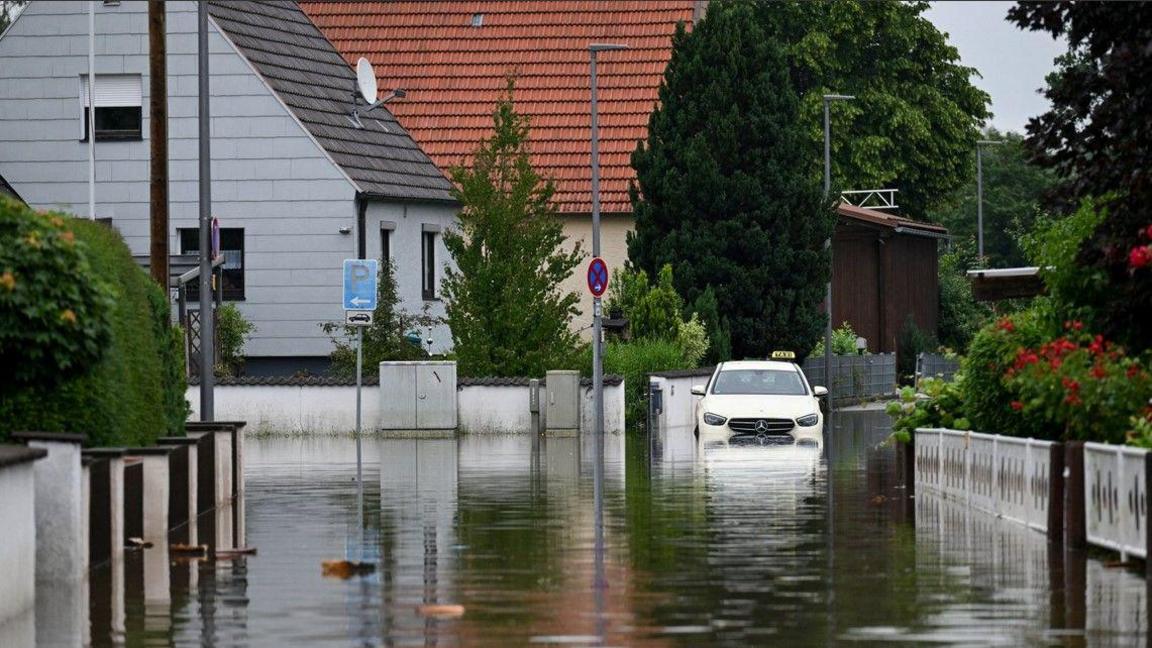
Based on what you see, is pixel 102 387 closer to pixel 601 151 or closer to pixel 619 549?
pixel 619 549

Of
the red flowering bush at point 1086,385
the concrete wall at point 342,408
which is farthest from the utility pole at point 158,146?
the red flowering bush at point 1086,385

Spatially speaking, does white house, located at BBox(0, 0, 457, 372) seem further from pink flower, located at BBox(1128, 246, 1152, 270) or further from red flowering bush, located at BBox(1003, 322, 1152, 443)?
pink flower, located at BBox(1128, 246, 1152, 270)

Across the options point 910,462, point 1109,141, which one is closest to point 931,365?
point 910,462

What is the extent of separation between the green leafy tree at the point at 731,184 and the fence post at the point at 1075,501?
34.4 meters

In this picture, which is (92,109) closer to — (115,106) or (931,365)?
(115,106)

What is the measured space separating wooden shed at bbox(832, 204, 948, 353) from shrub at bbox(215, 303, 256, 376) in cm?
2266

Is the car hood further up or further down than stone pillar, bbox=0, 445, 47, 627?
further up

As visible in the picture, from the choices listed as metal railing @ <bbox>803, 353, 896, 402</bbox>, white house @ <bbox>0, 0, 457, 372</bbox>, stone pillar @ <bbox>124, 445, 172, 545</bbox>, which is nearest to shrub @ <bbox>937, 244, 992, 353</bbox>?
metal railing @ <bbox>803, 353, 896, 402</bbox>

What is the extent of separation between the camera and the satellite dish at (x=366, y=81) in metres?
53.8

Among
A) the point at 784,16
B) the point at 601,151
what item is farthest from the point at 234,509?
the point at 784,16

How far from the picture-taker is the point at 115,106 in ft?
172

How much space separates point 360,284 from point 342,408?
234 cm

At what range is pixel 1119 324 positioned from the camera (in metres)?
20.3

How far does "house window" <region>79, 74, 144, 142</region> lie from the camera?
52125mm
